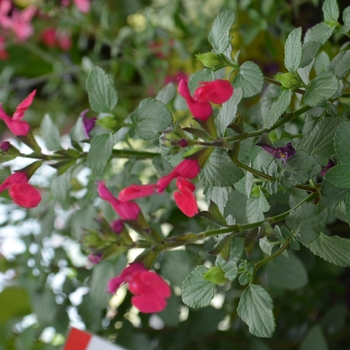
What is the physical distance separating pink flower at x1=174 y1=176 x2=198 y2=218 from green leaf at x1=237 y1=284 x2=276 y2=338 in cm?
7

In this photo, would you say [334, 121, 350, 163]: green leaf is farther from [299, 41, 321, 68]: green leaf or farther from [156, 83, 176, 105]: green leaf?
[156, 83, 176, 105]: green leaf

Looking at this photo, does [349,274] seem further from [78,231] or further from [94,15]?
[94,15]

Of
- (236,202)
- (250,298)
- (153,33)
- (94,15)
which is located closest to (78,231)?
(236,202)

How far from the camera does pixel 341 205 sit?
0.39 m

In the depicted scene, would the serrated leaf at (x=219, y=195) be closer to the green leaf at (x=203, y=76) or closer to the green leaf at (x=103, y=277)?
the green leaf at (x=203, y=76)

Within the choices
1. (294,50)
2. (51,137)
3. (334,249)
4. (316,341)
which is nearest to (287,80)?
(294,50)

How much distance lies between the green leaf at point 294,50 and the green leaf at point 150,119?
0.10 metres

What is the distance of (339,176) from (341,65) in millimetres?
98

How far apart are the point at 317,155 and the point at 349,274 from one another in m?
0.59

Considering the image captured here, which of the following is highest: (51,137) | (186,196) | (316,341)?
(186,196)

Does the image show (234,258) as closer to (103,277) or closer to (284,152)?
(284,152)

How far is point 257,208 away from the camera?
1.25 ft

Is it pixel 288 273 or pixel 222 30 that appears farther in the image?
pixel 288 273

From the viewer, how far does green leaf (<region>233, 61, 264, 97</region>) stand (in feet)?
1.20
